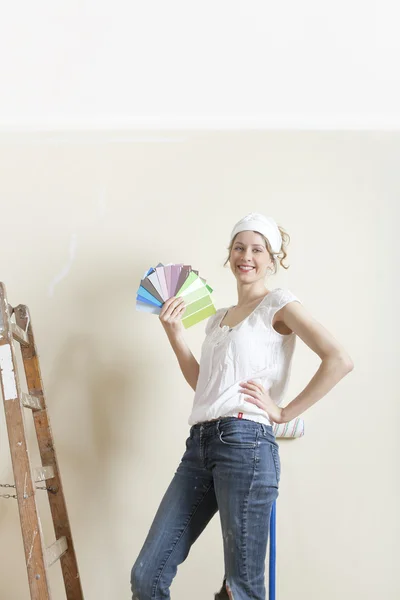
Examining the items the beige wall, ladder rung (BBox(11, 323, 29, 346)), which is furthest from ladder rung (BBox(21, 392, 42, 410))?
the beige wall

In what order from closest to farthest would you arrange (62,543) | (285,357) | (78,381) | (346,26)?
(285,357)
(62,543)
(346,26)
(78,381)

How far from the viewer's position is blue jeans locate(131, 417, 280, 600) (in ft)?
4.90

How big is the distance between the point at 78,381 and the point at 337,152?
117 centimetres

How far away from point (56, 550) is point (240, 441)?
2.02 feet

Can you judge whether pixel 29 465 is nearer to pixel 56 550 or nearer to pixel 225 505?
pixel 56 550

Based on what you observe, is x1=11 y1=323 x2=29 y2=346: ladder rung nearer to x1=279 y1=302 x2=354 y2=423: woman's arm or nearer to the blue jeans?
the blue jeans

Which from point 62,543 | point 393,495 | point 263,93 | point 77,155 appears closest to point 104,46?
point 77,155

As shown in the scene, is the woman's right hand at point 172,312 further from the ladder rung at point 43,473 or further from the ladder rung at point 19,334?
the ladder rung at point 43,473

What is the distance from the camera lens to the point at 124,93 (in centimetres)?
222

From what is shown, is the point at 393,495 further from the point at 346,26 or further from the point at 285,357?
the point at 346,26

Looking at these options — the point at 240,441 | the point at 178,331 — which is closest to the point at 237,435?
the point at 240,441

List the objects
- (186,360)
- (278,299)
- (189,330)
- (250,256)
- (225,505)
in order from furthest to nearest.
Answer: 1. (189,330)
2. (186,360)
3. (250,256)
4. (278,299)
5. (225,505)

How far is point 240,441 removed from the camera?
1.53 metres

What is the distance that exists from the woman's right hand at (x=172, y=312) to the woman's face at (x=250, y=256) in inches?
7.1
